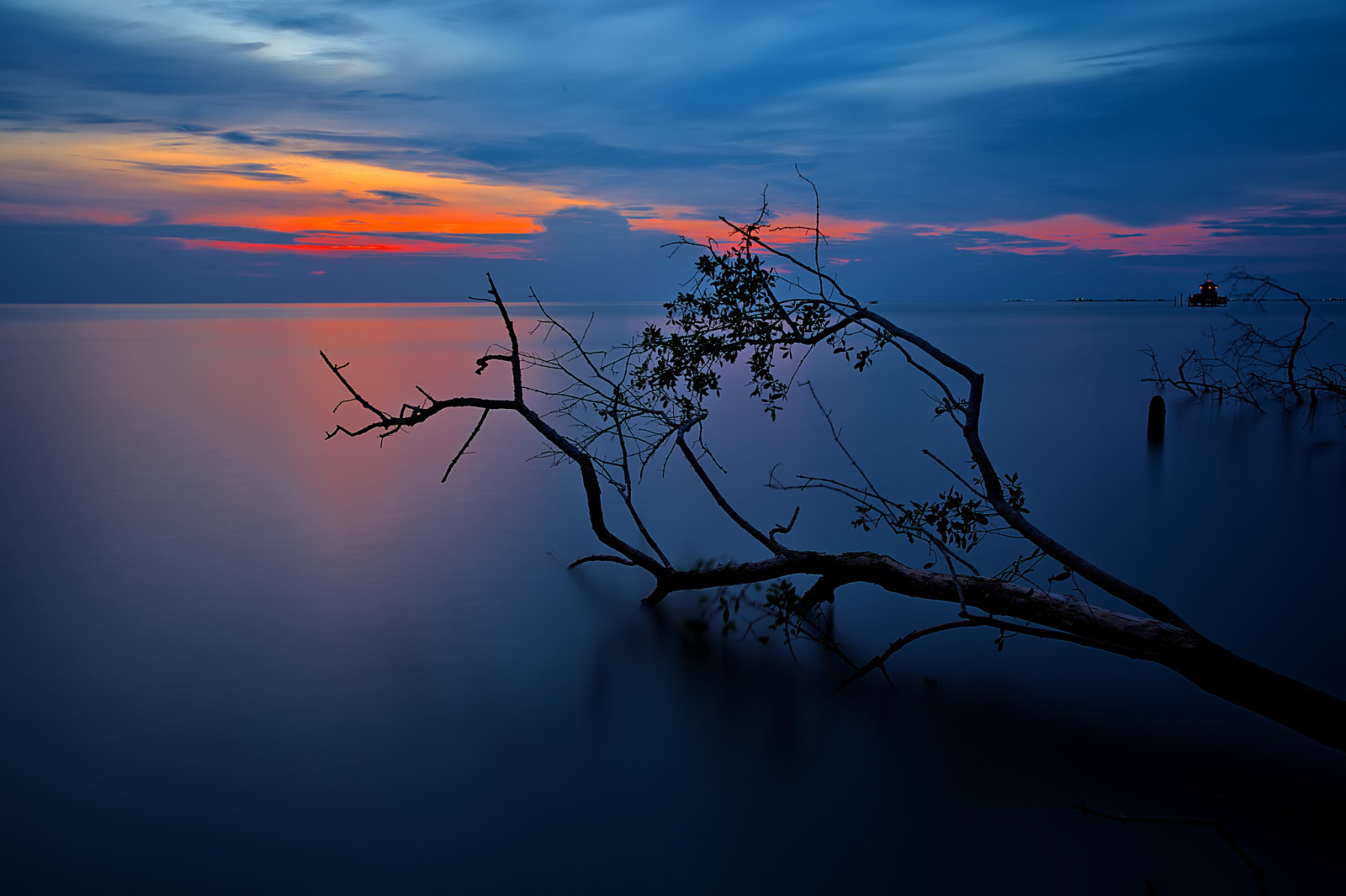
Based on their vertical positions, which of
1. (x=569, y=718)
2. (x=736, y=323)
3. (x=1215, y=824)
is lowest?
(x=569, y=718)

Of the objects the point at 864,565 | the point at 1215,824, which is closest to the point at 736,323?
the point at 864,565

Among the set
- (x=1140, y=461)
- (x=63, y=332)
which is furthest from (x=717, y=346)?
(x=63, y=332)

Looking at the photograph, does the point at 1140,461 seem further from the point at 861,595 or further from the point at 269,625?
the point at 269,625

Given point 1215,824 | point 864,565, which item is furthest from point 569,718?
point 1215,824

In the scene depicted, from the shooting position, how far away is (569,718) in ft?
18.6

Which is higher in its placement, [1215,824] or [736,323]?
[736,323]

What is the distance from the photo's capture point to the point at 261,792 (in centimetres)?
471

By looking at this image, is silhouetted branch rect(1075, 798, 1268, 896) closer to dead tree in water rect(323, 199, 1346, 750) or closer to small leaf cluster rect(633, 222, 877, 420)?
dead tree in water rect(323, 199, 1346, 750)

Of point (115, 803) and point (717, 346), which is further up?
point (717, 346)

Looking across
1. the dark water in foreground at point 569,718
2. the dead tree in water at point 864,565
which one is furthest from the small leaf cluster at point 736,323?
the dark water in foreground at point 569,718

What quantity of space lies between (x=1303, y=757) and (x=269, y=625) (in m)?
7.46

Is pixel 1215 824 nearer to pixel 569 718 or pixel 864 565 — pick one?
pixel 864 565

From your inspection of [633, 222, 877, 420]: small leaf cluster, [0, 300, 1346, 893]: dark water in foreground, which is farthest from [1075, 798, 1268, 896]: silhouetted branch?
[633, 222, 877, 420]: small leaf cluster

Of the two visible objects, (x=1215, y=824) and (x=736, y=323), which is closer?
(x=1215, y=824)
